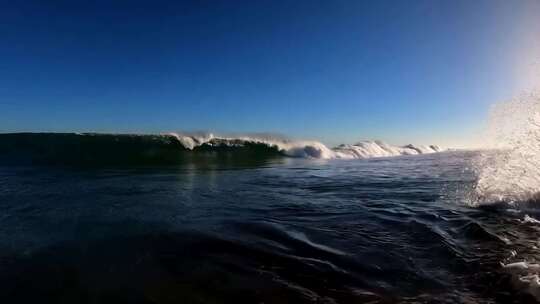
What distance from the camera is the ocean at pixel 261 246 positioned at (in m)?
2.98

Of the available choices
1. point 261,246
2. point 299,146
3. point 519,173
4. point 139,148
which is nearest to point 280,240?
point 261,246

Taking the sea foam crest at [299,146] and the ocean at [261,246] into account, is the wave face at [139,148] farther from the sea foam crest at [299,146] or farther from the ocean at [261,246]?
the ocean at [261,246]

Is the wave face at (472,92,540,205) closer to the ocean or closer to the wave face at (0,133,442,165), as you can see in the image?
the ocean

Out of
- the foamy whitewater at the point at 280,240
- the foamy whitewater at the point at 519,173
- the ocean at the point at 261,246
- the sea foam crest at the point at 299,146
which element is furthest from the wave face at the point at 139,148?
the foamy whitewater at the point at 519,173

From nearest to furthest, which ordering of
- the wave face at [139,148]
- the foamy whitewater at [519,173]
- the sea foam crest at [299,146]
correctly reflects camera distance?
the foamy whitewater at [519,173] < the wave face at [139,148] < the sea foam crest at [299,146]

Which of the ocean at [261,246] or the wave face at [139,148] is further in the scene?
the wave face at [139,148]

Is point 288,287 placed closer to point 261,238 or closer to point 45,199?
point 261,238

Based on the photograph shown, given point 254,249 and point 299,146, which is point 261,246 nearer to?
point 254,249

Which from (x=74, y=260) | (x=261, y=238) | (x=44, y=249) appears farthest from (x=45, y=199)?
(x=261, y=238)

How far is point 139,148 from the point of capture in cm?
2202

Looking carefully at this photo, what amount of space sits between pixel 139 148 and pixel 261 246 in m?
19.9

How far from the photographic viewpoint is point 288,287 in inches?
121

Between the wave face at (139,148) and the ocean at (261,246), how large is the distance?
11.3m

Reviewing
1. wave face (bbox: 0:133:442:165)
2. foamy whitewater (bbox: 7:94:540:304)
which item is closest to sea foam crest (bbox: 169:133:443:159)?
wave face (bbox: 0:133:442:165)
